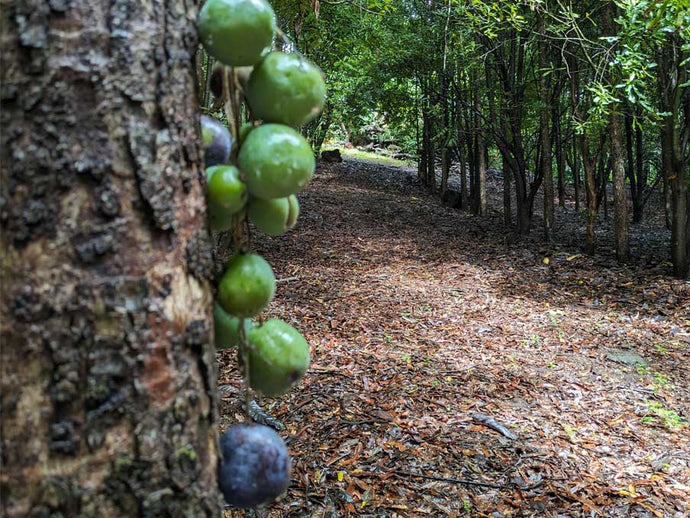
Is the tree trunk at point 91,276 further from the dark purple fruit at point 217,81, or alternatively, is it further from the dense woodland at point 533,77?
the dense woodland at point 533,77

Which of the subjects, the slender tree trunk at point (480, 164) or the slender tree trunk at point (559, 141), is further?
the slender tree trunk at point (559, 141)

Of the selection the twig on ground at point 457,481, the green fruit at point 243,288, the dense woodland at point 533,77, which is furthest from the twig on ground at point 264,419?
the dense woodland at point 533,77

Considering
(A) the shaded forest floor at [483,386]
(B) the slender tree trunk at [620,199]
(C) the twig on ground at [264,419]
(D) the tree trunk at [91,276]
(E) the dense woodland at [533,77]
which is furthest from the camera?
(B) the slender tree trunk at [620,199]

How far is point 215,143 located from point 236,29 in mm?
191

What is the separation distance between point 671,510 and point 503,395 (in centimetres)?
134

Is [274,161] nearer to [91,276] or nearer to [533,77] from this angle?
[91,276]

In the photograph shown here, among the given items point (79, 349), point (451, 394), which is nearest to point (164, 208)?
point (79, 349)

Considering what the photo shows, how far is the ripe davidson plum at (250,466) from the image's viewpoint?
2.68ft

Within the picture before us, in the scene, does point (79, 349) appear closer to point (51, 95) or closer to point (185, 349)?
point (185, 349)

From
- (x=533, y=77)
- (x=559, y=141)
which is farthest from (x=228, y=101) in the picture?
(x=559, y=141)

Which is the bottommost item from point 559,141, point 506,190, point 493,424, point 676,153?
point 506,190

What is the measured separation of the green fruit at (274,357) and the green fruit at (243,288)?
0.26ft

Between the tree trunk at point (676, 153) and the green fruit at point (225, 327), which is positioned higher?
the green fruit at point (225, 327)

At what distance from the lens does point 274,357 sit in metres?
0.95
